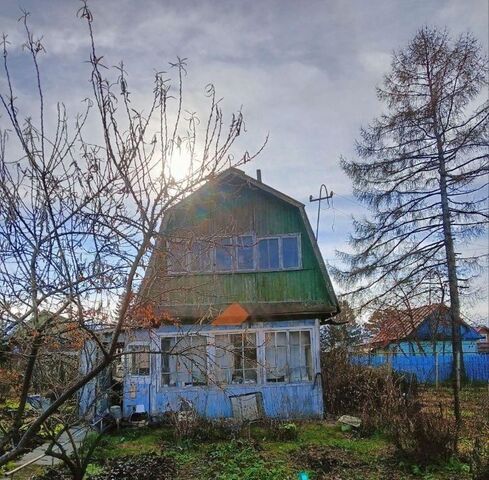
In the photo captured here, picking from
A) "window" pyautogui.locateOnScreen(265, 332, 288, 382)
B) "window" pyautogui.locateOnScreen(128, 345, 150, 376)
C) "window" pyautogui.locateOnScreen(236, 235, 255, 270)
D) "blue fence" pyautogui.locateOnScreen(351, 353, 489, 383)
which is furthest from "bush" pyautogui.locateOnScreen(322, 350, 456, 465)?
"blue fence" pyautogui.locateOnScreen(351, 353, 489, 383)

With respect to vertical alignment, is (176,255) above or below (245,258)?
below

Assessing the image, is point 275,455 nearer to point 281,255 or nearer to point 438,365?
point 281,255

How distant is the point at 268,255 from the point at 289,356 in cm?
297

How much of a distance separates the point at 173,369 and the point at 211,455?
4.50m

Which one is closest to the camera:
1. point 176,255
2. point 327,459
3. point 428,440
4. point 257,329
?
point 176,255

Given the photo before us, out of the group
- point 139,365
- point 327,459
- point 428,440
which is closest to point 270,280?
point 139,365

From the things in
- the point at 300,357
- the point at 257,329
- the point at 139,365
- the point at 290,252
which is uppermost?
the point at 290,252

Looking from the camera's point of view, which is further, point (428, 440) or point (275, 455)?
point (275, 455)

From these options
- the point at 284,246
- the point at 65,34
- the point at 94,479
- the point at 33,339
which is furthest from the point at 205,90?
the point at 284,246

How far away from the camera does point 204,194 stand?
14.4 ft

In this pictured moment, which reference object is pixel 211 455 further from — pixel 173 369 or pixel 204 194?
pixel 204 194

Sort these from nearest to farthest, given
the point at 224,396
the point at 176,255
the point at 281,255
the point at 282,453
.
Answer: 1. the point at 176,255
2. the point at 282,453
3. the point at 224,396
4. the point at 281,255

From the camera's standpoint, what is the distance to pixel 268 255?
13.9 metres

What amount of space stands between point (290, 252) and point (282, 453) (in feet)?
20.3
